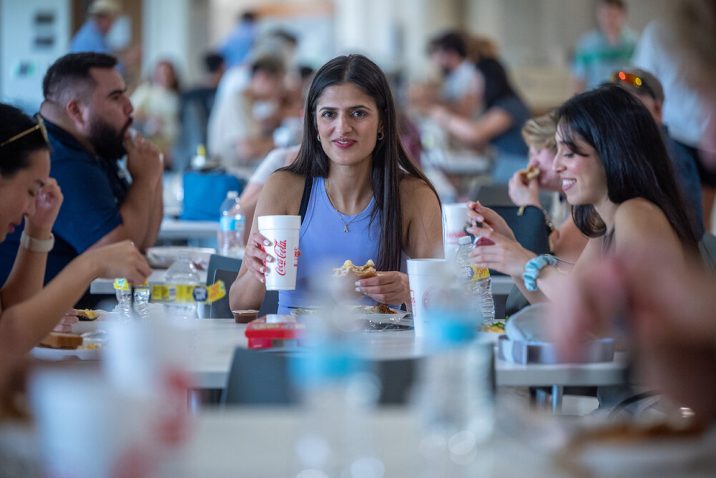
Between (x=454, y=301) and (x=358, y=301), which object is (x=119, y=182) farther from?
(x=454, y=301)

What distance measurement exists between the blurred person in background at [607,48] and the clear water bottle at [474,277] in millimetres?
5634

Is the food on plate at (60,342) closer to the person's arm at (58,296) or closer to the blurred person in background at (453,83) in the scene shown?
the person's arm at (58,296)

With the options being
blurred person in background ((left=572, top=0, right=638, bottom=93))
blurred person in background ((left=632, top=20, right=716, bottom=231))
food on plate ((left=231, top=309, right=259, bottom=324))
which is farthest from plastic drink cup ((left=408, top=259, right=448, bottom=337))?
blurred person in background ((left=572, top=0, right=638, bottom=93))

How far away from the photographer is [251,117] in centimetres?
895

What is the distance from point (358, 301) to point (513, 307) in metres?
0.45

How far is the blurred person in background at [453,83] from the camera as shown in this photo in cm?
884

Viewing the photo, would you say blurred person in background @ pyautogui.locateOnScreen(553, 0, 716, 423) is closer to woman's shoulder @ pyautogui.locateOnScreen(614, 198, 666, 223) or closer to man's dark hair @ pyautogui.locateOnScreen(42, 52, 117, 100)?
woman's shoulder @ pyautogui.locateOnScreen(614, 198, 666, 223)

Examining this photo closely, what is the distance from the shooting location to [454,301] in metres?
1.62

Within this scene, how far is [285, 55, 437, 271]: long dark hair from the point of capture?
3.42m

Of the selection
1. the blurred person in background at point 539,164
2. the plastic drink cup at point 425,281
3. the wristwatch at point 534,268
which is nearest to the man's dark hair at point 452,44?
the blurred person in background at point 539,164

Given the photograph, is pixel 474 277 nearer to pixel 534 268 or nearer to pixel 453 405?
pixel 534 268

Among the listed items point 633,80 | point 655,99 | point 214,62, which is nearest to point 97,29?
point 214,62

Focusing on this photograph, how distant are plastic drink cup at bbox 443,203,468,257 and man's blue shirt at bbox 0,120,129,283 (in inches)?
55.1

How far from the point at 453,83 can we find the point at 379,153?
7396 millimetres
